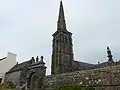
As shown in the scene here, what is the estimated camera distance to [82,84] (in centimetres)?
1739

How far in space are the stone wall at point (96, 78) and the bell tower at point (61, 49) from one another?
2309 cm

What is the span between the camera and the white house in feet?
119

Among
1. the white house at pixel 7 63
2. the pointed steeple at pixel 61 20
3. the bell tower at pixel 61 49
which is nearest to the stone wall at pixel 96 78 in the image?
the white house at pixel 7 63

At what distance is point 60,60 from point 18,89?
21615 mm

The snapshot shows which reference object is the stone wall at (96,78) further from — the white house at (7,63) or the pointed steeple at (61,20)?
the pointed steeple at (61,20)

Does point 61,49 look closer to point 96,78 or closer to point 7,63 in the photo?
point 7,63

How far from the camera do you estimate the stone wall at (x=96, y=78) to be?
1511 cm

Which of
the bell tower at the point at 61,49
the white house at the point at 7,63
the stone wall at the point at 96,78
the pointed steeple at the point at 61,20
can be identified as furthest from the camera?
the pointed steeple at the point at 61,20

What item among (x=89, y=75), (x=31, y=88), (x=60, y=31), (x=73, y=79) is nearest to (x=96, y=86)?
(x=89, y=75)

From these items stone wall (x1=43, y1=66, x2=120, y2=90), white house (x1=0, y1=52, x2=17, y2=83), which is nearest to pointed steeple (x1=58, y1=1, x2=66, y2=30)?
white house (x1=0, y1=52, x2=17, y2=83)

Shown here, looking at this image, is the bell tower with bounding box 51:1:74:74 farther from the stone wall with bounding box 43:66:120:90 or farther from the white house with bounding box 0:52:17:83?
the stone wall with bounding box 43:66:120:90

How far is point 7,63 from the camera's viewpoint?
3750 centimetres

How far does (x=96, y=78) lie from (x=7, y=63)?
25.8 m

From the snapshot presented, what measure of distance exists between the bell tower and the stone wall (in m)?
23.1
